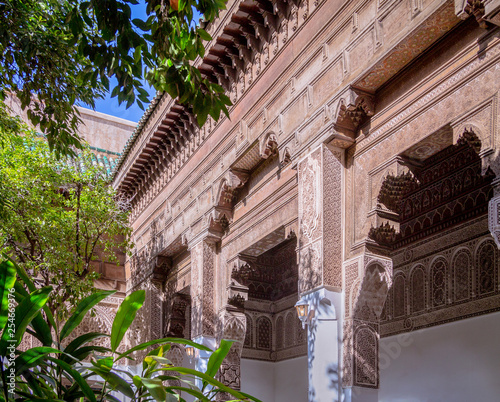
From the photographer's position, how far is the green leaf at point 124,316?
1624 mm

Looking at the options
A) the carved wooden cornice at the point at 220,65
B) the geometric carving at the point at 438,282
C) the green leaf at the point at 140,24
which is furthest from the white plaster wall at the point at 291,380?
the green leaf at the point at 140,24

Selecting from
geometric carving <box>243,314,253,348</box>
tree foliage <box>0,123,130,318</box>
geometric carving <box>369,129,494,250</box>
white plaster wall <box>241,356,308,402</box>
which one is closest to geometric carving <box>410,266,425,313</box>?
geometric carving <box>369,129,494,250</box>

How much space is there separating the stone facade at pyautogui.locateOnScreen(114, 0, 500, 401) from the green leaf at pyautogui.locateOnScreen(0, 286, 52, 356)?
11.1ft

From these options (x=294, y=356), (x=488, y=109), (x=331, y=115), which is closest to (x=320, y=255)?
(x=331, y=115)

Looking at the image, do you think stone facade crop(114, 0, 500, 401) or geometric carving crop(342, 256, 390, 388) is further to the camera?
geometric carving crop(342, 256, 390, 388)

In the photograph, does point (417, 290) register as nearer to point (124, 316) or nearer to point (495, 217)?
point (495, 217)

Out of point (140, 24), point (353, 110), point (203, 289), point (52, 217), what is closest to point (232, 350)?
point (203, 289)

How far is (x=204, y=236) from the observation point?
8.91 m

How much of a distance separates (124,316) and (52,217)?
28.1 feet

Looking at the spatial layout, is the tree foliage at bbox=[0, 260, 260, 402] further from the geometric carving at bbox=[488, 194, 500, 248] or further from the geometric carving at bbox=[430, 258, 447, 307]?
the geometric carving at bbox=[430, 258, 447, 307]

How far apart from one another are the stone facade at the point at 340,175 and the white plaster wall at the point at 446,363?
0.62ft

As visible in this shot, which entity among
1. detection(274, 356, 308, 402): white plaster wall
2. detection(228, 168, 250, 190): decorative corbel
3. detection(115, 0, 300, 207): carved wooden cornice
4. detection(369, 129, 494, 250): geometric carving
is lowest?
detection(274, 356, 308, 402): white plaster wall

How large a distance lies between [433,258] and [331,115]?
2636 mm

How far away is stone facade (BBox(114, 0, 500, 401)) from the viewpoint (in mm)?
5090
